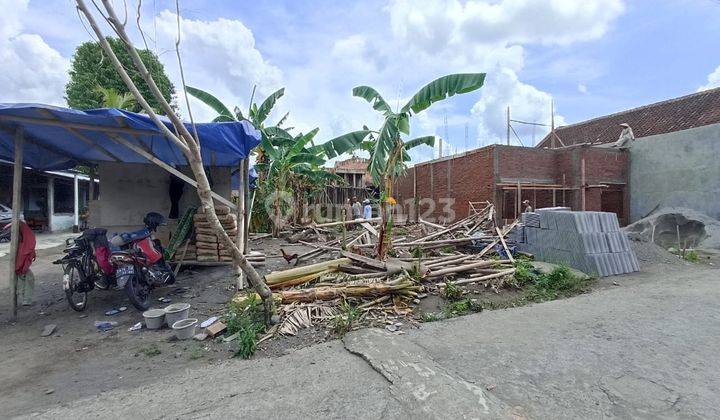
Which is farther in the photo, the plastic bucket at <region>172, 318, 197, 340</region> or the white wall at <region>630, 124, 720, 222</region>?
the white wall at <region>630, 124, 720, 222</region>

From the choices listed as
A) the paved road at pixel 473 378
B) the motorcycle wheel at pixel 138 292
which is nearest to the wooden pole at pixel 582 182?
the paved road at pixel 473 378

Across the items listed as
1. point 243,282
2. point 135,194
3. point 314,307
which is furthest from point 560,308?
point 135,194

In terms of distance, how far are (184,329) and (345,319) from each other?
1.96m

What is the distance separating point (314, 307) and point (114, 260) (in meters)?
3.01

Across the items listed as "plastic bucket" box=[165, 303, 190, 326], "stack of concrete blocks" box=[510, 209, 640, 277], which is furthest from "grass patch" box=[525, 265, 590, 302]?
"plastic bucket" box=[165, 303, 190, 326]

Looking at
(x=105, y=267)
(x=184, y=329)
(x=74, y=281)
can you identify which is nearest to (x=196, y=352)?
(x=184, y=329)

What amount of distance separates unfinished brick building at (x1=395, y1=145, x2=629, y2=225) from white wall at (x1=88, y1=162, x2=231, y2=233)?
1093cm

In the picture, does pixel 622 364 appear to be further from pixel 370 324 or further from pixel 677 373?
pixel 370 324

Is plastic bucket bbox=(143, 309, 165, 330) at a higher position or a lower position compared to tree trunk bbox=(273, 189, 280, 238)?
lower

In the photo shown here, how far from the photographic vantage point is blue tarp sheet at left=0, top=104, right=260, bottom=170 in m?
4.66

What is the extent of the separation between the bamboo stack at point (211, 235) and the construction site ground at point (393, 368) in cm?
218

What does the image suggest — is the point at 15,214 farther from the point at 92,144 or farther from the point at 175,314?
the point at 175,314

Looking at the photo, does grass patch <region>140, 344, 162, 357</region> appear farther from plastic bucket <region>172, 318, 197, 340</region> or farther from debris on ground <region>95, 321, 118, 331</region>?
debris on ground <region>95, 321, 118, 331</region>

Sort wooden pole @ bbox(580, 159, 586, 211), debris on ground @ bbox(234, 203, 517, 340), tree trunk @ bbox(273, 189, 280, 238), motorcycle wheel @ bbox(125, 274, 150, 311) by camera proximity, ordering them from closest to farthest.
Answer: debris on ground @ bbox(234, 203, 517, 340) → motorcycle wheel @ bbox(125, 274, 150, 311) → tree trunk @ bbox(273, 189, 280, 238) → wooden pole @ bbox(580, 159, 586, 211)
